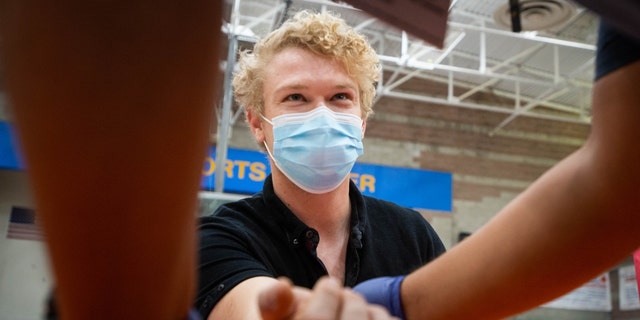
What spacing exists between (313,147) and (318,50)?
9.8 inches

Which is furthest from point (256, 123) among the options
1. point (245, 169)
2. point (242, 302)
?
point (245, 169)

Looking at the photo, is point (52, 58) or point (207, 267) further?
point (207, 267)

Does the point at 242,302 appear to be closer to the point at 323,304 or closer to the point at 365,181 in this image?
the point at 323,304

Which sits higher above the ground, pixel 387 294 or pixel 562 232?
pixel 562 232

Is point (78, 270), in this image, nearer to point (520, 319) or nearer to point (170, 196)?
point (170, 196)

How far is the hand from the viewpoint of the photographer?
20.3 inches

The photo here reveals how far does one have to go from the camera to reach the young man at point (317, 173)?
1.31 m

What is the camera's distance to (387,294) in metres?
0.75

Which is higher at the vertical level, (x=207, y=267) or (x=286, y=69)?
(x=286, y=69)

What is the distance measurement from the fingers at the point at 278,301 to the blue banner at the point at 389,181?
5.93m

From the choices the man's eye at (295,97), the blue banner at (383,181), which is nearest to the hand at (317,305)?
the man's eye at (295,97)

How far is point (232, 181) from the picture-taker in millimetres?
6402

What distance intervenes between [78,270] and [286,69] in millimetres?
1144

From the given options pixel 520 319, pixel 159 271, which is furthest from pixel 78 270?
pixel 520 319
